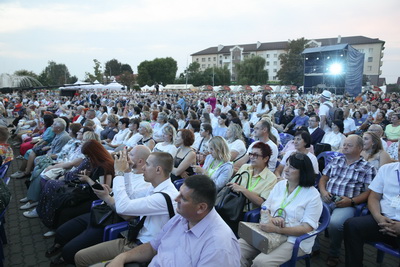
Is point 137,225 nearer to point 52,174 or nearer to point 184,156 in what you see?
point 184,156

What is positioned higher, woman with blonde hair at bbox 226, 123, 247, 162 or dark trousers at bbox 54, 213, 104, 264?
woman with blonde hair at bbox 226, 123, 247, 162

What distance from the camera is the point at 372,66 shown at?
70.8 m

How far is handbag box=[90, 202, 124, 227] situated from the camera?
2.80 meters

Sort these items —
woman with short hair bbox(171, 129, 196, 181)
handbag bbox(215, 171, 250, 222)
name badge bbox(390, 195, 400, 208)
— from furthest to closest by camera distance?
woman with short hair bbox(171, 129, 196, 181) → handbag bbox(215, 171, 250, 222) → name badge bbox(390, 195, 400, 208)

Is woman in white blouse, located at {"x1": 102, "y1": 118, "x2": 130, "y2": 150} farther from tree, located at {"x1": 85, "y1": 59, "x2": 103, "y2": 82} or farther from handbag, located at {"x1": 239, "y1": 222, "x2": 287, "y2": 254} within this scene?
tree, located at {"x1": 85, "y1": 59, "x2": 103, "y2": 82}

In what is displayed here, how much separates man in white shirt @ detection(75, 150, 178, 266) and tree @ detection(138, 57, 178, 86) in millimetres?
73405

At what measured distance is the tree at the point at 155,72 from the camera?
73.2 m

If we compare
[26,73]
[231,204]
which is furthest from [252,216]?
[26,73]

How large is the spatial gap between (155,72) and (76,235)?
73790mm

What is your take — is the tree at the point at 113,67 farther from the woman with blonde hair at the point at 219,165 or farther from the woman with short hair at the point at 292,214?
the woman with short hair at the point at 292,214

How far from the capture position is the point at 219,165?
12.6 ft

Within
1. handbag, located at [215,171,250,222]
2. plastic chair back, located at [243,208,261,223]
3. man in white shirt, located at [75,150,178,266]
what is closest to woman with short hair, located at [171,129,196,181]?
handbag, located at [215,171,250,222]

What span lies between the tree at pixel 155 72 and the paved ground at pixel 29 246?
71.5m

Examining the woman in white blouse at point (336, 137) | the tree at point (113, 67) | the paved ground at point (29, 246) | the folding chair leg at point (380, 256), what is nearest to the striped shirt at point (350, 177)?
the folding chair leg at point (380, 256)
